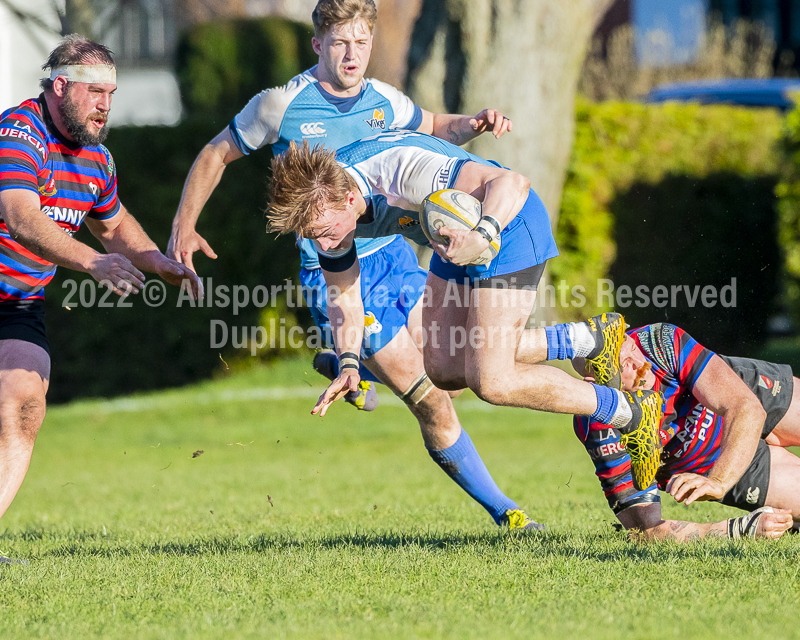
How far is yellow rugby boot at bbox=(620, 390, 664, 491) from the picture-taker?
4.46 metres

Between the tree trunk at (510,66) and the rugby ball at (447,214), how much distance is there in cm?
757

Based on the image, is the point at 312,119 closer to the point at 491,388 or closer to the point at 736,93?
the point at 491,388

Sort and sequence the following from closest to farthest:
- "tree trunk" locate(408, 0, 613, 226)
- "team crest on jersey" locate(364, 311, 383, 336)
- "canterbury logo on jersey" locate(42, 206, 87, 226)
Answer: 1. "canterbury logo on jersey" locate(42, 206, 87, 226)
2. "team crest on jersey" locate(364, 311, 383, 336)
3. "tree trunk" locate(408, 0, 613, 226)

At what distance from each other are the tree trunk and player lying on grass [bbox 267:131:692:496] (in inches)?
279

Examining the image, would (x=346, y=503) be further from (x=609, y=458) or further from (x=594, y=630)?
(x=594, y=630)

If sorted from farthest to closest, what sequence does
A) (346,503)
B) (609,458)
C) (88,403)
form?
(88,403)
(346,503)
(609,458)

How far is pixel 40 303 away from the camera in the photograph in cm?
507

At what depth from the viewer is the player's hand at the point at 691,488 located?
3.73 metres

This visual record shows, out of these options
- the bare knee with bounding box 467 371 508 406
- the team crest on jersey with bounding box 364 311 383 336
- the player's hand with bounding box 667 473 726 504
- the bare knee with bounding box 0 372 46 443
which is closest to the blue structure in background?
the team crest on jersey with bounding box 364 311 383 336

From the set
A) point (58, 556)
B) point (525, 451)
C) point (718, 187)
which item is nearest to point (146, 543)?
point (58, 556)

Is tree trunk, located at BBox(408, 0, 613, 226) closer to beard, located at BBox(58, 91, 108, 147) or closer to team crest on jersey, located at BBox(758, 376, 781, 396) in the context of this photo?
beard, located at BBox(58, 91, 108, 147)

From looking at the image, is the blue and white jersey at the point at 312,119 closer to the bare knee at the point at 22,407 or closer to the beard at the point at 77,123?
the beard at the point at 77,123

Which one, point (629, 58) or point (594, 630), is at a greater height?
point (629, 58)

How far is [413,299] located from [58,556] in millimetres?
2391
